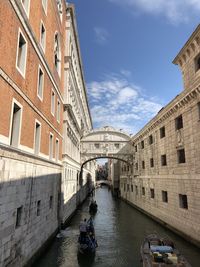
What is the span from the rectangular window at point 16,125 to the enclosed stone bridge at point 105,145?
77.6ft

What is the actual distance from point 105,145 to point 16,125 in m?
24.0

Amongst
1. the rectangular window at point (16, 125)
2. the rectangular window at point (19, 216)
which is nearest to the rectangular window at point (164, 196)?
the rectangular window at point (19, 216)

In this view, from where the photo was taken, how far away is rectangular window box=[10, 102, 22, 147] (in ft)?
26.4

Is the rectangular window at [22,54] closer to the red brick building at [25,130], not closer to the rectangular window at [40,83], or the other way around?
the red brick building at [25,130]

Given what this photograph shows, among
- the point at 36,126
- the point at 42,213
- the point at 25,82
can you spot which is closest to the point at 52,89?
the point at 36,126

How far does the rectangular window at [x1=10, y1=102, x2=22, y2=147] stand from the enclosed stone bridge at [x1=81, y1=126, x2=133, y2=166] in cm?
2366

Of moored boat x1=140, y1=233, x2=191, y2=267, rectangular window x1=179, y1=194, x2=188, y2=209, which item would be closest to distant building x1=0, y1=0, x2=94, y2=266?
moored boat x1=140, y1=233, x2=191, y2=267

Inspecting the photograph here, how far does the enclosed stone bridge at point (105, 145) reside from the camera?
104 feet

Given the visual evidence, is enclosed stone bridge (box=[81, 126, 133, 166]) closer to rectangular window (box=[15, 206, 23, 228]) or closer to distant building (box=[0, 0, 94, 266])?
distant building (box=[0, 0, 94, 266])

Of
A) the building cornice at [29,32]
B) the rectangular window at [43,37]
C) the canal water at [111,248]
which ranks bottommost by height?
the canal water at [111,248]

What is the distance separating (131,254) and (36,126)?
839cm

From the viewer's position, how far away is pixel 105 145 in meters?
31.8

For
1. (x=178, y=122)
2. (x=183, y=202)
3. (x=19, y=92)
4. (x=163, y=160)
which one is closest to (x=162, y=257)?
(x=183, y=202)

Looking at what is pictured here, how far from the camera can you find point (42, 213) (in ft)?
36.6
